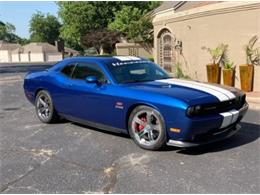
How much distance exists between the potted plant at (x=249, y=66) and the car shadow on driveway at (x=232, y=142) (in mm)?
4524

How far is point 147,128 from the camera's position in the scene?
564 centimetres

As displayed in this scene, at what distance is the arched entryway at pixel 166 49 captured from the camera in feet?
53.8

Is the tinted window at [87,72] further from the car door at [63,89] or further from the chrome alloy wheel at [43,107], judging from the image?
the chrome alloy wheel at [43,107]

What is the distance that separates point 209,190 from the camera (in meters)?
4.14

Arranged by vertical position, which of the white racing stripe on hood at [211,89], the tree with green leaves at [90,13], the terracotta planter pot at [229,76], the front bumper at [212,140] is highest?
the tree with green leaves at [90,13]

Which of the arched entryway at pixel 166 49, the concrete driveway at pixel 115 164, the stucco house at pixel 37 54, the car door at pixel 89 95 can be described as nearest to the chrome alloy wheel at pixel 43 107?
the concrete driveway at pixel 115 164

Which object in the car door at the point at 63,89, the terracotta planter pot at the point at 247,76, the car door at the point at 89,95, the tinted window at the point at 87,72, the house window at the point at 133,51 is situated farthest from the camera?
the house window at the point at 133,51

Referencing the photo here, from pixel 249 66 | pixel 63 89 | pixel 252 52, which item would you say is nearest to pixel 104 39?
pixel 252 52

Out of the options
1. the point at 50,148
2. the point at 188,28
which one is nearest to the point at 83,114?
the point at 50,148

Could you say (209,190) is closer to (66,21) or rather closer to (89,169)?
(89,169)

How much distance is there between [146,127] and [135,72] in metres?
1.28

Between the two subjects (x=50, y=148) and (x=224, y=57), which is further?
(x=224, y=57)

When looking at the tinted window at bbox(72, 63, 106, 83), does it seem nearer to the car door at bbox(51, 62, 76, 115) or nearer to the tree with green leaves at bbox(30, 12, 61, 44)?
the car door at bbox(51, 62, 76, 115)

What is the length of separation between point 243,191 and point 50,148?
3.06 metres
